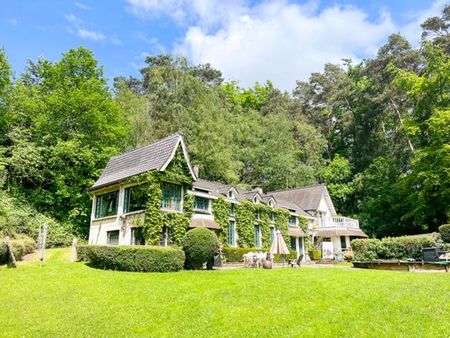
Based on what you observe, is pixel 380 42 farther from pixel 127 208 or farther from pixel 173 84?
pixel 127 208

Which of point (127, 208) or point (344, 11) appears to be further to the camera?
point (127, 208)

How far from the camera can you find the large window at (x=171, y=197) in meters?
22.2

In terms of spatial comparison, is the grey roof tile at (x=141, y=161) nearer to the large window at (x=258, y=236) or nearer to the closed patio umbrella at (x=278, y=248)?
the closed patio umbrella at (x=278, y=248)

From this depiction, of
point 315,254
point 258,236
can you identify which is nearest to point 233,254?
point 258,236

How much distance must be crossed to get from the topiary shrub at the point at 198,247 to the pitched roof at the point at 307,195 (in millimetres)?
24340

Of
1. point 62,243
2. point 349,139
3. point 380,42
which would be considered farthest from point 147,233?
point 349,139

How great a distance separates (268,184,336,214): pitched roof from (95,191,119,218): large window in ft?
76.0

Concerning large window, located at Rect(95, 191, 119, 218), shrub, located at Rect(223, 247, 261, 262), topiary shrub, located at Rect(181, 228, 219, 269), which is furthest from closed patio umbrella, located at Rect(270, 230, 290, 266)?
large window, located at Rect(95, 191, 119, 218)

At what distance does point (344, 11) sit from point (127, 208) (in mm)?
16694

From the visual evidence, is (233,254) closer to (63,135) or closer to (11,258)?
(11,258)

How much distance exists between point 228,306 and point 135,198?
46.9 feet

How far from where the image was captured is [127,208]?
22.7 metres

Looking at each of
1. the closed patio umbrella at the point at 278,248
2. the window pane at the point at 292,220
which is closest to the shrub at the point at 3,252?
the closed patio umbrella at the point at 278,248

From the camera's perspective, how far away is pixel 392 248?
21953mm
